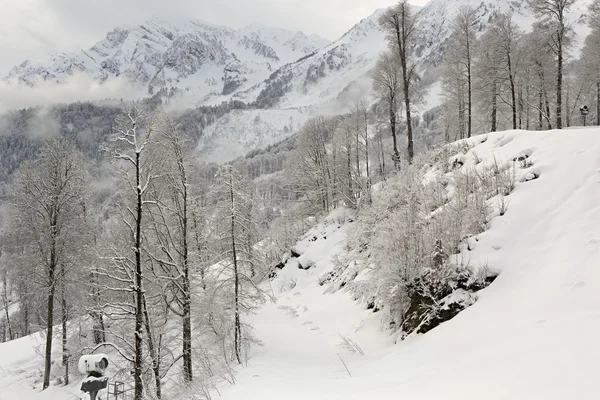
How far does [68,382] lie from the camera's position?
1755 cm

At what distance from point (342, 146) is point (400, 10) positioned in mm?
18486

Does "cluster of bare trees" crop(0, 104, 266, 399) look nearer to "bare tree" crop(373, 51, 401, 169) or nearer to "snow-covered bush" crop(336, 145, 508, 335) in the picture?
"snow-covered bush" crop(336, 145, 508, 335)

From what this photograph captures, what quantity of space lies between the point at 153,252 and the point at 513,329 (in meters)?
13.9

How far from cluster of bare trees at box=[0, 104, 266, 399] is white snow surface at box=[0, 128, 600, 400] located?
8.52ft

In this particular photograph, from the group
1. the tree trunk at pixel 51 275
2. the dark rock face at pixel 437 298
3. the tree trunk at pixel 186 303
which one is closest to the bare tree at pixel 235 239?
the tree trunk at pixel 186 303

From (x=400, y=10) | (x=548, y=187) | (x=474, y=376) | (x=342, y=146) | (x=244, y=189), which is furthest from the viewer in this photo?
(x=342, y=146)

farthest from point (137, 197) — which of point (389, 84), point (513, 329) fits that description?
point (389, 84)

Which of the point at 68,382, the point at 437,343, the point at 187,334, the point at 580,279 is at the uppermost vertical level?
the point at 580,279

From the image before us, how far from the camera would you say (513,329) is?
5.53 metres

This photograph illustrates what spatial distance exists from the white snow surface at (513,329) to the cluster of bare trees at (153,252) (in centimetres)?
260

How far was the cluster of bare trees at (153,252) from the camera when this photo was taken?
11.6 meters

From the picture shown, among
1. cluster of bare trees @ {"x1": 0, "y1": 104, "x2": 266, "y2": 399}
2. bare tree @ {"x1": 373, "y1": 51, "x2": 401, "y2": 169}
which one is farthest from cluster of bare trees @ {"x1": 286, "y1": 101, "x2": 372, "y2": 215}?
cluster of bare trees @ {"x1": 0, "y1": 104, "x2": 266, "y2": 399}

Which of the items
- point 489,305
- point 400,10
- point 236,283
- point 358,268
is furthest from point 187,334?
point 400,10

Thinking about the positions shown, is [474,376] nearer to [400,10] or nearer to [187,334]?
[187,334]
